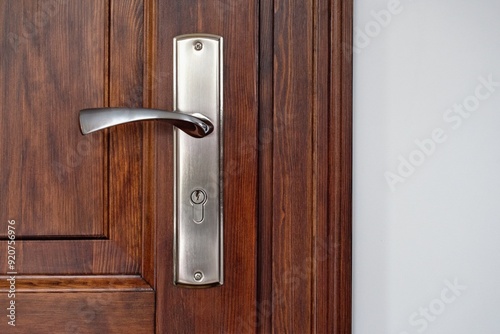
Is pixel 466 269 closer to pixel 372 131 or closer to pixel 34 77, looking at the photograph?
pixel 372 131

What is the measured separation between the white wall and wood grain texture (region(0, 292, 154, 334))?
0.83 ft

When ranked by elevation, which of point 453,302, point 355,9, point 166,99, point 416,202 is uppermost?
point 355,9

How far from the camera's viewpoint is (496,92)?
50 cm

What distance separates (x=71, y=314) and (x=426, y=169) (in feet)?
1.35

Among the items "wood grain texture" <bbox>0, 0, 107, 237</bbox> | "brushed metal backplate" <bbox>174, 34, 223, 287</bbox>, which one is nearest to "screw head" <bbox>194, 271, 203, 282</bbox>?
"brushed metal backplate" <bbox>174, 34, 223, 287</bbox>

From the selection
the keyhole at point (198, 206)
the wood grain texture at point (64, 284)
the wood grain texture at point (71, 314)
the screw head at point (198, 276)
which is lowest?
the wood grain texture at point (71, 314)

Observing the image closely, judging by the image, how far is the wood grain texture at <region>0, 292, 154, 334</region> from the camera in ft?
1.51

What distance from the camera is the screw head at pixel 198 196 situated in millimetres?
465

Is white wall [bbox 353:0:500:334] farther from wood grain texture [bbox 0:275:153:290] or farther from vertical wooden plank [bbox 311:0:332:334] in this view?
wood grain texture [bbox 0:275:153:290]

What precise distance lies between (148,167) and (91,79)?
0.37ft

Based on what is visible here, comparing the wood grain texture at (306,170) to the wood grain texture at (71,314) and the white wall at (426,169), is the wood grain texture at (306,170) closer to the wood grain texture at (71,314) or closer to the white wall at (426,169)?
the white wall at (426,169)

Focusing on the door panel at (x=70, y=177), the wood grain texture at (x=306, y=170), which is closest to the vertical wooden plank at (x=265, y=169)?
the wood grain texture at (x=306, y=170)

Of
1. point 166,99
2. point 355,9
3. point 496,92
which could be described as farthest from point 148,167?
point 496,92

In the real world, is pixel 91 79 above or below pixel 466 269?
above
